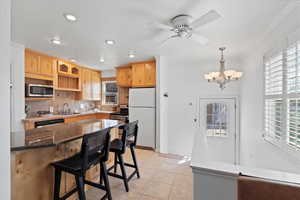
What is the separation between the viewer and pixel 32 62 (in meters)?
3.38

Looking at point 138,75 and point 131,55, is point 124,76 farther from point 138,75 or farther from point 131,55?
point 131,55

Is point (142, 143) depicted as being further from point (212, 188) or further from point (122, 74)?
point (212, 188)

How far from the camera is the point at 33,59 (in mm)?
3402

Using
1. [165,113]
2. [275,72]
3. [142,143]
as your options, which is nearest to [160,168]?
[142,143]

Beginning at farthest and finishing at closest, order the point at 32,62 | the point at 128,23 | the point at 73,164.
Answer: the point at 32,62 → the point at 128,23 → the point at 73,164

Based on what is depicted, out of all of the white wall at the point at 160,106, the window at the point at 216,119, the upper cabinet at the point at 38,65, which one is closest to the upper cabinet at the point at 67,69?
the upper cabinet at the point at 38,65

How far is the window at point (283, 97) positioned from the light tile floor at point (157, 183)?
150 cm

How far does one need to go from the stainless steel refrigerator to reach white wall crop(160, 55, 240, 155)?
484 mm

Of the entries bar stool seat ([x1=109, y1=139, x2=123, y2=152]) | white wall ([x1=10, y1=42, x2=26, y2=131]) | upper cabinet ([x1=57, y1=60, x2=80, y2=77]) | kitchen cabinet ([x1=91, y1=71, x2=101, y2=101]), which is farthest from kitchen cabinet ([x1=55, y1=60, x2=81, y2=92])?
bar stool seat ([x1=109, y1=139, x2=123, y2=152])

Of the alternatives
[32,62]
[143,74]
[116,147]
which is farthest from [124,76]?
[116,147]

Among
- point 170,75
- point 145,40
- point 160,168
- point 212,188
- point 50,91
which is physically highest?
point 145,40

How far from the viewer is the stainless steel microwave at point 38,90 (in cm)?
328

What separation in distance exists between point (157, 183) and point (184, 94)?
104 inches

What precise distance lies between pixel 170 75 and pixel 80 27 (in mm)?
2814
